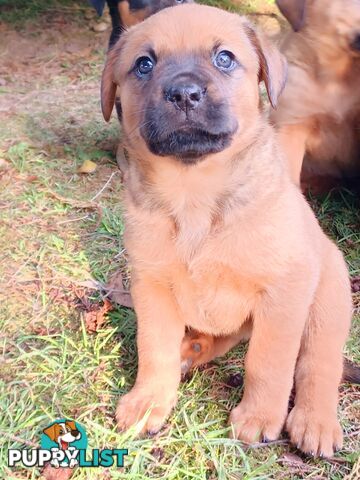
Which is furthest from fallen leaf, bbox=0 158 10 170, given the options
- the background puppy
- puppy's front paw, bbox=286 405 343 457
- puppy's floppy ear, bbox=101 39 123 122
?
puppy's front paw, bbox=286 405 343 457

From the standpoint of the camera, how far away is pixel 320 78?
3.97 m

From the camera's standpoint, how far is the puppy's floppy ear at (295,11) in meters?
3.91

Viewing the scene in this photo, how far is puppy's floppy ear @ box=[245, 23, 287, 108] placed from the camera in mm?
2739

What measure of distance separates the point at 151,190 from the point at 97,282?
1089 mm

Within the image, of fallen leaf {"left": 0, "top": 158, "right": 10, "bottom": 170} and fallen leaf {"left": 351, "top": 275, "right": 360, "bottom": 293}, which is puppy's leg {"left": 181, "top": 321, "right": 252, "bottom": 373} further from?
fallen leaf {"left": 0, "top": 158, "right": 10, "bottom": 170}

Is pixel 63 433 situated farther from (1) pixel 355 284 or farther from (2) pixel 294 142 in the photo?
(2) pixel 294 142

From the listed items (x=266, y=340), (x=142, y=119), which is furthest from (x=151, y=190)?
(x=266, y=340)

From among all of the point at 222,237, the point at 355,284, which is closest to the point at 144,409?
the point at 222,237

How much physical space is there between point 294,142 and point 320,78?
40cm

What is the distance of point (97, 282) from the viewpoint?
145 inches

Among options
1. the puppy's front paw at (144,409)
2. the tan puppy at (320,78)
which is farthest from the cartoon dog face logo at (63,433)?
the tan puppy at (320,78)

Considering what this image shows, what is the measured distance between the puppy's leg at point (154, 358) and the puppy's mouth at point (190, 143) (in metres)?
0.56

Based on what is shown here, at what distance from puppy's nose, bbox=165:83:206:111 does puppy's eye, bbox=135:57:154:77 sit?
369mm

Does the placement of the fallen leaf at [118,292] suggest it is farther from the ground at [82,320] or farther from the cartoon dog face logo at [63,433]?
the cartoon dog face logo at [63,433]
